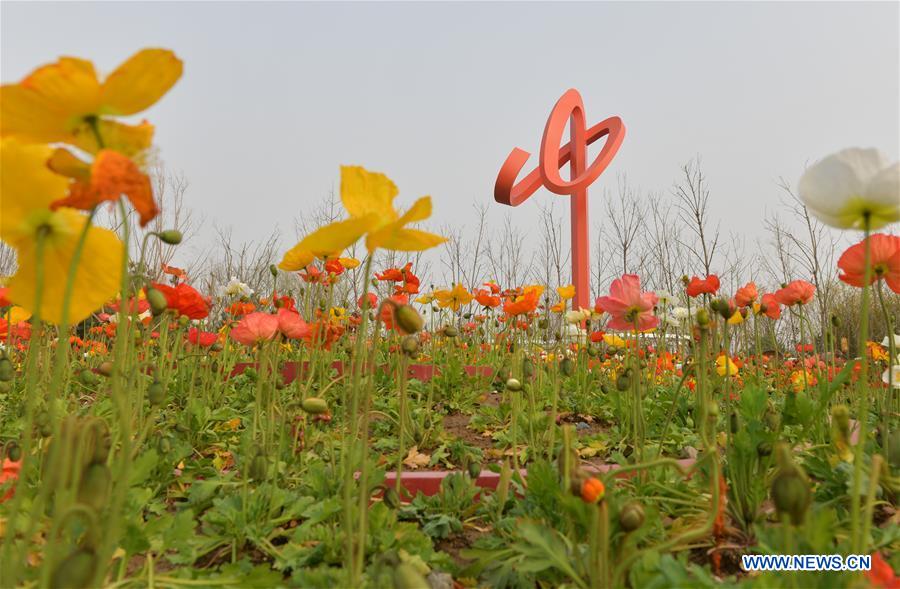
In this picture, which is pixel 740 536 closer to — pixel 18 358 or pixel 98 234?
pixel 98 234

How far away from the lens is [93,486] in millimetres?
615

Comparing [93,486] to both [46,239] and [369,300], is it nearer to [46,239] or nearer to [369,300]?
[46,239]

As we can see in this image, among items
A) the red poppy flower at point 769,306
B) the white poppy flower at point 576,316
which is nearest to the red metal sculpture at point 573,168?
the white poppy flower at point 576,316

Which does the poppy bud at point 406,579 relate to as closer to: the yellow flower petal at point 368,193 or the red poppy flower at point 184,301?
the yellow flower petal at point 368,193

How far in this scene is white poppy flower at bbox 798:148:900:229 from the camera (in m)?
0.76

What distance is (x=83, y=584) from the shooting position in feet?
1.82

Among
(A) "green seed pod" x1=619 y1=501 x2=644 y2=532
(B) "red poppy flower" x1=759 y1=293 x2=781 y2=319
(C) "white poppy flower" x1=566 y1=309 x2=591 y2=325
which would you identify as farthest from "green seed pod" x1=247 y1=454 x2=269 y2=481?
(B) "red poppy flower" x1=759 y1=293 x2=781 y2=319

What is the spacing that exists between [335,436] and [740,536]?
4.14ft

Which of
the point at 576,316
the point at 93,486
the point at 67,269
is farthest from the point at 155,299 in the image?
the point at 576,316

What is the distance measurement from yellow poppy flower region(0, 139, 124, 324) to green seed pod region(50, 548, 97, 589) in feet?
0.84

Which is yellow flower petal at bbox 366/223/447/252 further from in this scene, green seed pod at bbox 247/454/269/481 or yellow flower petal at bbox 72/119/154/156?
green seed pod at bbox 247/454/269/481

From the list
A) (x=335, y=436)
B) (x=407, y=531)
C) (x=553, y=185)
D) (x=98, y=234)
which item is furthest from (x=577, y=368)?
(x=553, y=185)

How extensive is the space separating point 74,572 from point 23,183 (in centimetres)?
39

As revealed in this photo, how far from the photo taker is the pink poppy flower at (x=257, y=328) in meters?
1.54
